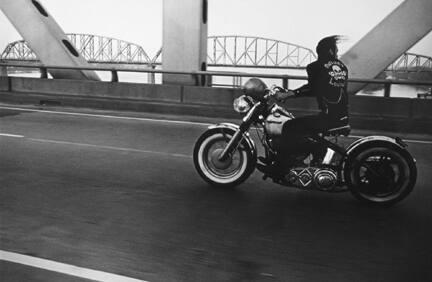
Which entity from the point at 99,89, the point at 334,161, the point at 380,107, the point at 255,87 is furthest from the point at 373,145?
the point at 99,89

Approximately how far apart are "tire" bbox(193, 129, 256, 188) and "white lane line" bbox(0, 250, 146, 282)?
8.55 feet

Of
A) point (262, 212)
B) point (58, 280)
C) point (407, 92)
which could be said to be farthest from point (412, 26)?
point (58, 280)

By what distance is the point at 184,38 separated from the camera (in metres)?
14.1

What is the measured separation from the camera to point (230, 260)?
4.07 meters

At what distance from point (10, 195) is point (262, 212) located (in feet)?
8.95

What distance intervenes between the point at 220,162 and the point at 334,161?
1.31m

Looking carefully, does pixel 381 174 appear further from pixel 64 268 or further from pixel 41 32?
pixel 41 32

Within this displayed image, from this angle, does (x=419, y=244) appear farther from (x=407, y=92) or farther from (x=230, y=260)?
(x=407, y=92)

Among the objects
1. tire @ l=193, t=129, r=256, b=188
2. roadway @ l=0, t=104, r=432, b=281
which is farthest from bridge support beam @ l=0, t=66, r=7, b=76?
tire @ l=193, t=129, r=256, b=188

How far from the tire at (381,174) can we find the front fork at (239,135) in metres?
1.17

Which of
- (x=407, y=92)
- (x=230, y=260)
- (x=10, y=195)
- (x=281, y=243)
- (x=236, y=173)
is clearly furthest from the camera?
(x=407, y=92)

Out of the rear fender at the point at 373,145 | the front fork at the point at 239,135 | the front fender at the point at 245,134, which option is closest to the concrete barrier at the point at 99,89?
the front fender at the point at 245,134

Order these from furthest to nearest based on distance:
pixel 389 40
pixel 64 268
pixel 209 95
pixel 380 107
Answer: pixel 209 95 < pixel 389 40 < pixel 380 107 < pixel 64 268

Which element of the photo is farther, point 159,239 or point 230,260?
point 159,239
